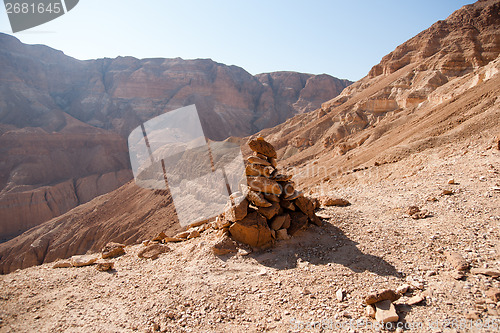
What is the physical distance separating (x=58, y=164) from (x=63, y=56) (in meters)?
40.7

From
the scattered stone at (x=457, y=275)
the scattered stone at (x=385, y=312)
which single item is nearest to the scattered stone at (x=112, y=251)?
the scattered stone at (x=385, y=312)

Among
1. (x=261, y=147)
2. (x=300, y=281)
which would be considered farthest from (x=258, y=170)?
(x=300, y=281)

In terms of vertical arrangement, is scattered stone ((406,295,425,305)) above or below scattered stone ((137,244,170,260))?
below

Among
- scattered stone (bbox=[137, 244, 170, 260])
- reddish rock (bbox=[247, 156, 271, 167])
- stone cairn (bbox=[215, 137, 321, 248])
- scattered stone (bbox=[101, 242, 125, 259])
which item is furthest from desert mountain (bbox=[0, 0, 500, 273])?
scattered stone (bbox=[101, 242, 125, 259])

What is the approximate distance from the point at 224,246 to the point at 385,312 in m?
3.16

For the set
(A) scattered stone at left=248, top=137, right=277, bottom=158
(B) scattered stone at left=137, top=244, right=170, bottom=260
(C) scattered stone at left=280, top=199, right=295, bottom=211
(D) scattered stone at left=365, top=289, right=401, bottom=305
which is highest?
(A) scattered stone at left=248, top=137, right=277, bottom=158

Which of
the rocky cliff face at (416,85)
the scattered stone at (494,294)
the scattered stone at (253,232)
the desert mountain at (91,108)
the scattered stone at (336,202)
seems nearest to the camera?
the scattered stone at (494,294)

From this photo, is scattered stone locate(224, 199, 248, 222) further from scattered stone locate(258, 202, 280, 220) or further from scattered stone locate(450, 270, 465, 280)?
scattered stone locate(450, 270, 465, 280)

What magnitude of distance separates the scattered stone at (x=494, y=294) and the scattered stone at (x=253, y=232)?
352cm

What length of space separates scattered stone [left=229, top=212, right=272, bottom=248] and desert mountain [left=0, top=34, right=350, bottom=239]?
124 feet

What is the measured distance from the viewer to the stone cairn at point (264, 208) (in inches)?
228

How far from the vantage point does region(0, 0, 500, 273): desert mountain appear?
12984 mm

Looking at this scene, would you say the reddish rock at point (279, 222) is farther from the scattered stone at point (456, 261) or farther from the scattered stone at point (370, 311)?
the scattered stone at point (456, 261)

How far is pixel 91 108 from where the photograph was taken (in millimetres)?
62781
